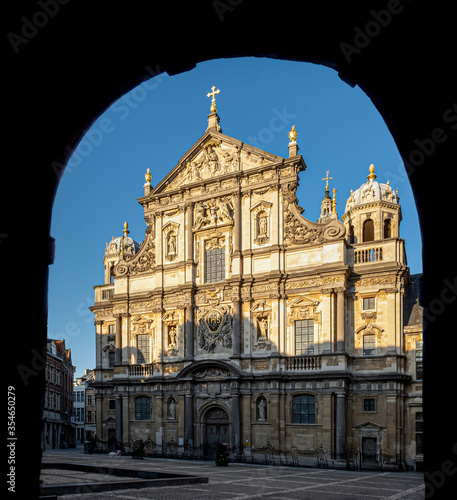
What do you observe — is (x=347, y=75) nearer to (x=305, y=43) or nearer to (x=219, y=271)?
(x=305, y=43)

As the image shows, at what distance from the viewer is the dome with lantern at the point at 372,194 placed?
125 ft

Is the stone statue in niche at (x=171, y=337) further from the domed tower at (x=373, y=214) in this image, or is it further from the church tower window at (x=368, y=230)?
the church tower window at (x=368, y=230)

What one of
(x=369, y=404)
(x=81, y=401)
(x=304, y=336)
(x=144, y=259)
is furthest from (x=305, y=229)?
(x=81, y=401)

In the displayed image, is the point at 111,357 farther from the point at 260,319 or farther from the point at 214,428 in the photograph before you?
the point at 260,319

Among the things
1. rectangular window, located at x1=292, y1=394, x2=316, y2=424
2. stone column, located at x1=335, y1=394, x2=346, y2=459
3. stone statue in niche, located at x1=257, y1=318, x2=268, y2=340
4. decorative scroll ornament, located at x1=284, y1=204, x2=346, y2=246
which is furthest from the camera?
stone statue in niche, located at x1=257, y1=318, x2=268, y2=340

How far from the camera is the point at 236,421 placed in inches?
1377

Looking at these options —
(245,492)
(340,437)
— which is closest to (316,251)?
(340,437)

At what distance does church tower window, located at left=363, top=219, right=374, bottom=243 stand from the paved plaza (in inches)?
606

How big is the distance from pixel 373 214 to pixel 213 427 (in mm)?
18110

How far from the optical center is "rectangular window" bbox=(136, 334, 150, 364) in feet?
134

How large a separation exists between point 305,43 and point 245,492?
18535 mm

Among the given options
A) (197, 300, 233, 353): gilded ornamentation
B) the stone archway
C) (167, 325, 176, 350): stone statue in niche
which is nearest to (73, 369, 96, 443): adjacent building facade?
(167, 325, 176, 350): stone statue in niche

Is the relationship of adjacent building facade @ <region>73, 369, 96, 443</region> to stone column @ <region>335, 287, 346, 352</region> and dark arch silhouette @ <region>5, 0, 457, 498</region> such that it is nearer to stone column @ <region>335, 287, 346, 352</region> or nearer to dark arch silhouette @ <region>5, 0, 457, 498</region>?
stone column @ <region>335, 287, 346, 352</region>

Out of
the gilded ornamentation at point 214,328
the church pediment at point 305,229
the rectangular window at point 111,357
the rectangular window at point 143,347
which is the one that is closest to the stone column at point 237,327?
the gilded ornamentation at point 214,328
